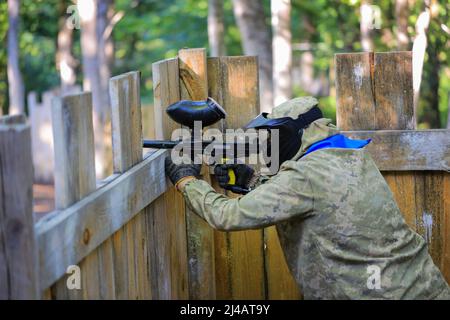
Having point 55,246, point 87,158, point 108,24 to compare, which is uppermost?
point 108,24

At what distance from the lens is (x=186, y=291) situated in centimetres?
462

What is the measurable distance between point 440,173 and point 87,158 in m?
2.15

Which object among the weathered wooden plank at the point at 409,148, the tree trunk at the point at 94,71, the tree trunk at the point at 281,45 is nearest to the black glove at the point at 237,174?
the weathered wooden plank at the point at 409,148

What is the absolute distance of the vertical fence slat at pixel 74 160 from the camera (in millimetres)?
2918

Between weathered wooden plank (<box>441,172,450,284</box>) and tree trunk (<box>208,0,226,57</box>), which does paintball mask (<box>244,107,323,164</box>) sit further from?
tree trunk (<box>208,0,226,57</box>)

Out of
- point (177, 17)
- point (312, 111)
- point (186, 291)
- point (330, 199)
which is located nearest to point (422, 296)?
point (330, 199)

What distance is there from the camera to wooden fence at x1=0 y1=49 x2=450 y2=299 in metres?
2.63

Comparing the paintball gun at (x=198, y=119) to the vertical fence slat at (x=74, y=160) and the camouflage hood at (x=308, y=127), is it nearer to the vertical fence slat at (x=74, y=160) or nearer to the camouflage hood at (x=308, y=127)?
the camouflage hood at (x=308, y=127)

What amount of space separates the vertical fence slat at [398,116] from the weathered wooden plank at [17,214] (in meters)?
2.40

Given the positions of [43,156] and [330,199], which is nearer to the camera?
[330,199]

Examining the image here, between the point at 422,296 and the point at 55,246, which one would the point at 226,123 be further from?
the point at 55,246

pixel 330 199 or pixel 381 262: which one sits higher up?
pixel 330 199

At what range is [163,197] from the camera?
4191 millimetres

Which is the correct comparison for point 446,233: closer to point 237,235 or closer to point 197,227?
point 237,235
